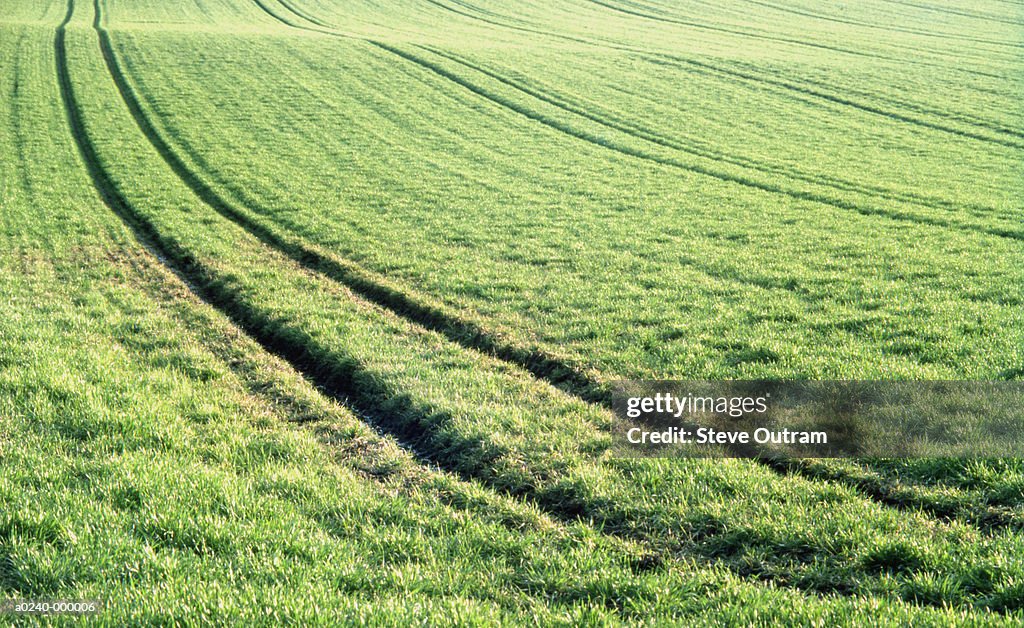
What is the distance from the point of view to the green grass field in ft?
20.0

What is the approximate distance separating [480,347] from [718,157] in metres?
17.7

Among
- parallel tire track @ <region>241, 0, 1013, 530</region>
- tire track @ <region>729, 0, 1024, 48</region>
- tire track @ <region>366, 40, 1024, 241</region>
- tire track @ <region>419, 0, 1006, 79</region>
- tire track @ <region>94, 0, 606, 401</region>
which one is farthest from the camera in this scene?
tire track @ <region>729, 0, 1024, 48</region>

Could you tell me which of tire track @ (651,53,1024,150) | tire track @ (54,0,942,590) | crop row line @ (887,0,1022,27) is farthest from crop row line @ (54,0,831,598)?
crop row line @ (887,0,1022,27)

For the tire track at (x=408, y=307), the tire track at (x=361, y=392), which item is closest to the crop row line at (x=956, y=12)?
the tire track at (x=408, y=307)

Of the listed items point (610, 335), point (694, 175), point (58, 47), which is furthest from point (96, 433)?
point (58, 47)

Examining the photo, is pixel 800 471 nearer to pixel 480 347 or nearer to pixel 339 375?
pixel 480 347

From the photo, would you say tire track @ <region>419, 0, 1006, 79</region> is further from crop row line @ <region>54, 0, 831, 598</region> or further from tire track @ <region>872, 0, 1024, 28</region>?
crop row line @ <region>54, 0, 831, 598</region>

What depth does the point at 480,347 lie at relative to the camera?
11.7m

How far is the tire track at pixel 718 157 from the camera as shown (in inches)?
800

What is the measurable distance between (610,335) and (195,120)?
1034 inches

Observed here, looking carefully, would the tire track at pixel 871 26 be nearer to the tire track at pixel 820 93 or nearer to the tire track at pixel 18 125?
the tire track at pixel 820 93

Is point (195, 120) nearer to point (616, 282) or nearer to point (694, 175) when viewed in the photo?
point (694, 175)

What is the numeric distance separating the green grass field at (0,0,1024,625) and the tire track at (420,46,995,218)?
0.17 meters

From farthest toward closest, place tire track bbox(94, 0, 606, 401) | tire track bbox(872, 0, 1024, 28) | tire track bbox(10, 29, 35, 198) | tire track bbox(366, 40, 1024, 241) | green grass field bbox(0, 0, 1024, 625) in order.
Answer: tire track bbox(872, 0, 1024, 28)
tire track bbox(10, 29, 35, 198)
tire track bbox(366, 40, 1024, 241)
tire track bbox(94, 0, 606, 401)
green grass field bbox(0, 0, 1024, 625)
